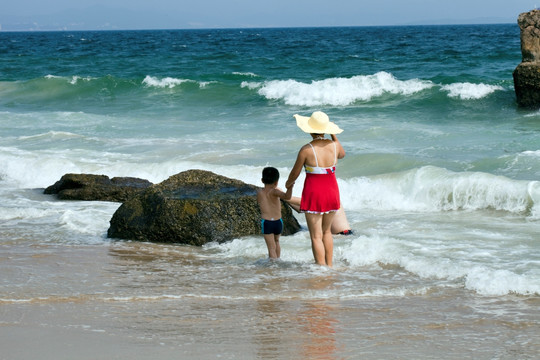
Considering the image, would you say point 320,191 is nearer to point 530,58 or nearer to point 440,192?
point 440,192

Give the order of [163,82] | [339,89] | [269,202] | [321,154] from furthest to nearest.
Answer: [163,82], [339,89], [269,202], [321,154]

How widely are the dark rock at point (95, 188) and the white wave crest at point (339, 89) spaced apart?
495 inches

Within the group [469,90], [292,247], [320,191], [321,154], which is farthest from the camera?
[469,90]

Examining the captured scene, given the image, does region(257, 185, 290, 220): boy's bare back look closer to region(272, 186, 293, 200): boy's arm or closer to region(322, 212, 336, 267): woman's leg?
region(272, 186, 293, 200): boy's arm

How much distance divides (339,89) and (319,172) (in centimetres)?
1735

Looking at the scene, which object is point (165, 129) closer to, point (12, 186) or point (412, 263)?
point (12, 186)

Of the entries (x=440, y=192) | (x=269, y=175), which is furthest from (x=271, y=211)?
(x=440, y=192)

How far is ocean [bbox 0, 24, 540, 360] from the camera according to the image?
468cm

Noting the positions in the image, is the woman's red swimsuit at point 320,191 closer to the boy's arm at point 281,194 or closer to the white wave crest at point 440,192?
the boy's arm at point 281,194

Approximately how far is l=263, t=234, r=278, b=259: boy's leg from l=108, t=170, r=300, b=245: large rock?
0.92 metres

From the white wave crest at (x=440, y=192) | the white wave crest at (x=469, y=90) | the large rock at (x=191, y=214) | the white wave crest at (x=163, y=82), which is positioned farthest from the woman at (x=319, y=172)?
the white wave crest at (x=163, y=82)

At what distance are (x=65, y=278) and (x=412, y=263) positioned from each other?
3232 millimetres

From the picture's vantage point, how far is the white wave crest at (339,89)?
73.9 feet

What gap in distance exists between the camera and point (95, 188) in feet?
33.5
